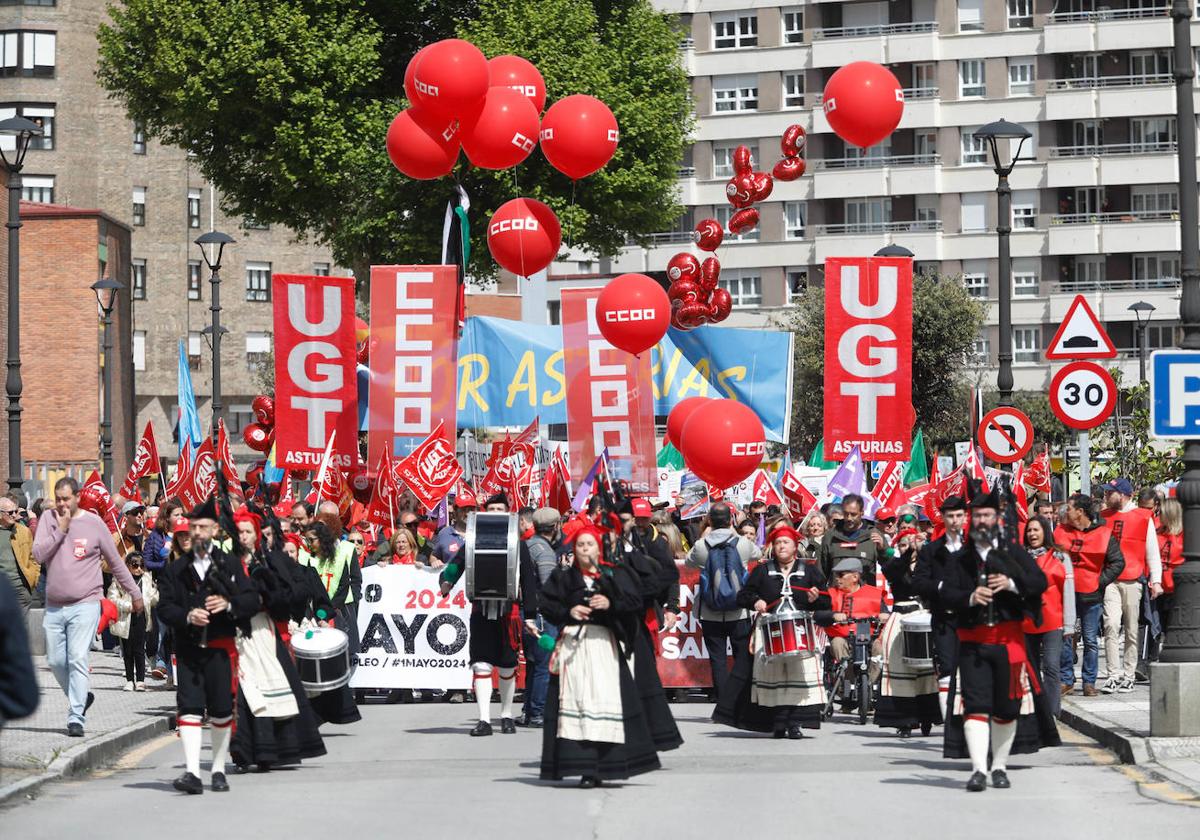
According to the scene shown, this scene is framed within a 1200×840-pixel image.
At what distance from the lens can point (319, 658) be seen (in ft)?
50.0

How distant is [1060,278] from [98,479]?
50.6m

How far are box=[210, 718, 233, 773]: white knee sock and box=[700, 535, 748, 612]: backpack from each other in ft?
18.0

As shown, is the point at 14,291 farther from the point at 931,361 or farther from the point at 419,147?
the point at 931,361

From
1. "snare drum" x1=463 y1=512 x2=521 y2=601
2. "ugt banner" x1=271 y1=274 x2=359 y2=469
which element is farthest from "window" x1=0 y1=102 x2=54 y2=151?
"snare drum" x1=463 y1=512 x2=521 y2=601

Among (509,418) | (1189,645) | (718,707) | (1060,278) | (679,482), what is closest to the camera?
(1189,645)

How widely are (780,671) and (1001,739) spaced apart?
11.5 feet

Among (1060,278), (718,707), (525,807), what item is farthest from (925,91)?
(525,807)

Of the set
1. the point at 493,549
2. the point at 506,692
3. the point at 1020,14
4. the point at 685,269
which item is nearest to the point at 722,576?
the point at 506,692

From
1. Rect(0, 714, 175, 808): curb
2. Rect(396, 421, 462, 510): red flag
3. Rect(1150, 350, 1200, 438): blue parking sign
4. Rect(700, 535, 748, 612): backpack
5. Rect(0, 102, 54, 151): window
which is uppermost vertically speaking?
Rect(0, 102, 54, 151): window

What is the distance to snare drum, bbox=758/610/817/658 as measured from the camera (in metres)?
15.9

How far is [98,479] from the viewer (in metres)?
25.9

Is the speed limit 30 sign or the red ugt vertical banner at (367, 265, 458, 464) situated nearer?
the speed limit 30 sign

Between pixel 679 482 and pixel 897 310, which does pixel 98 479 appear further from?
pixel 897 310

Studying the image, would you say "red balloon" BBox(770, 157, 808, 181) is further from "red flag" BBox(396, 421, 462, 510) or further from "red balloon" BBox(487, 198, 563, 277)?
"red flag" BBox(396, 421, 462, 510)
